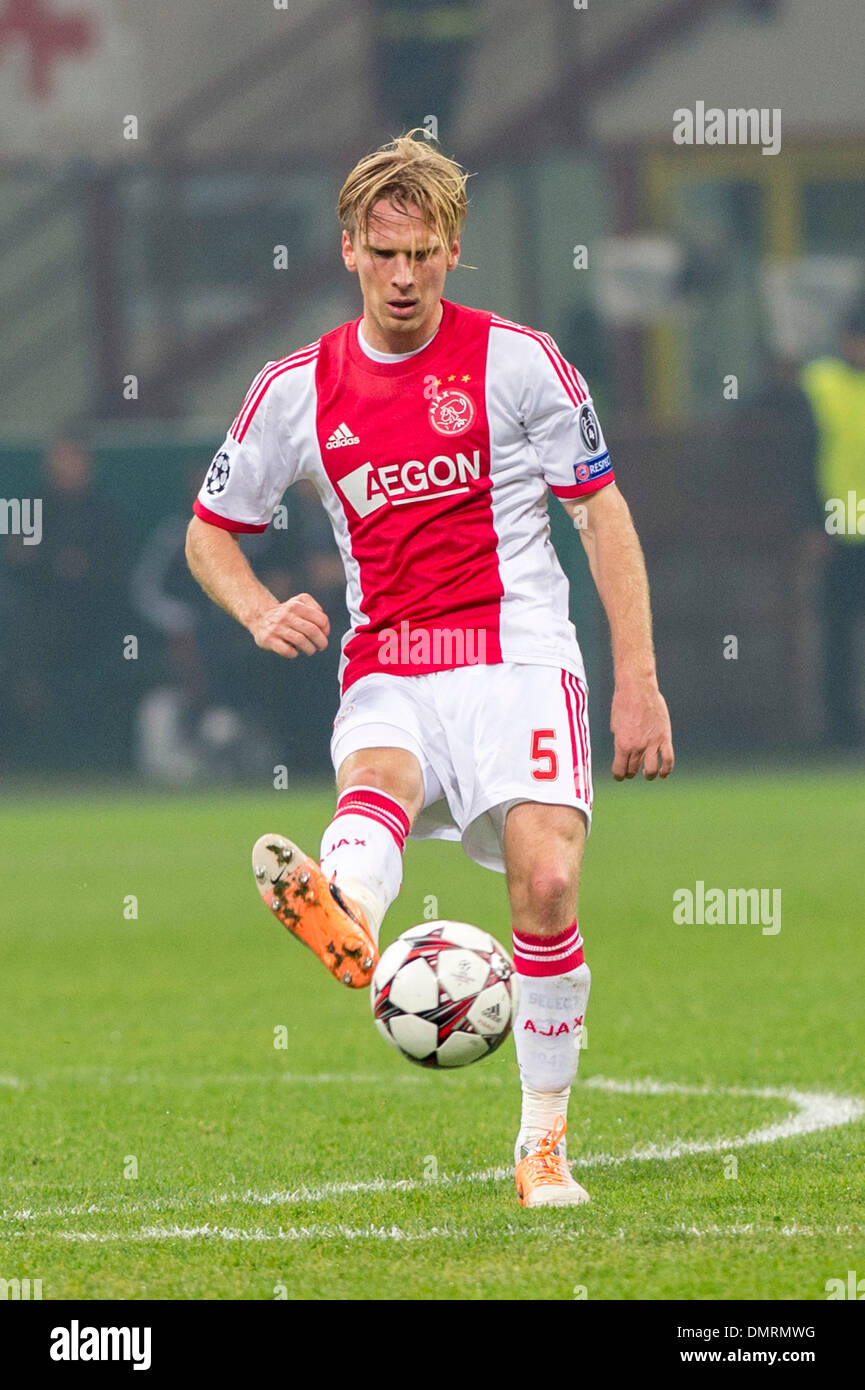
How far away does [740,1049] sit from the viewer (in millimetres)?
7066

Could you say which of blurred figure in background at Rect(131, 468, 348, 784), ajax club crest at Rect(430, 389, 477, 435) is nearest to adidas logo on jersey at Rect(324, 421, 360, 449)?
ajax club crest at Rect(430, 389, 477, 435)

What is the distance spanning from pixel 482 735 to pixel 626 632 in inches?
15.0

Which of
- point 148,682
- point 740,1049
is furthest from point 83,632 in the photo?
point 740,1049

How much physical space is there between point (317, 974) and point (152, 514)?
982cm

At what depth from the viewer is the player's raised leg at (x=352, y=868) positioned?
4434mm

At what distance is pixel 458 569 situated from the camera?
5160 mm

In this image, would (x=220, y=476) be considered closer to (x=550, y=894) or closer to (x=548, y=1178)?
(x=550, y=894)

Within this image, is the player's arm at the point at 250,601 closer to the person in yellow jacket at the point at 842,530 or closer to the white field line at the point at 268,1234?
the white field line at the point at 268,1234

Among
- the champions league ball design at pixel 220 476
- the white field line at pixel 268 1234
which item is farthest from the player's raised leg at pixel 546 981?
the champions league ball design at pixel 220 476

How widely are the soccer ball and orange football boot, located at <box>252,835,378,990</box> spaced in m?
0.11

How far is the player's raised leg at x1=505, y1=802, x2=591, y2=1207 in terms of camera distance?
4.91 metres

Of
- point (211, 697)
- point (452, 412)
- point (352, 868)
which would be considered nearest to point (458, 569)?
point (452, 412)
